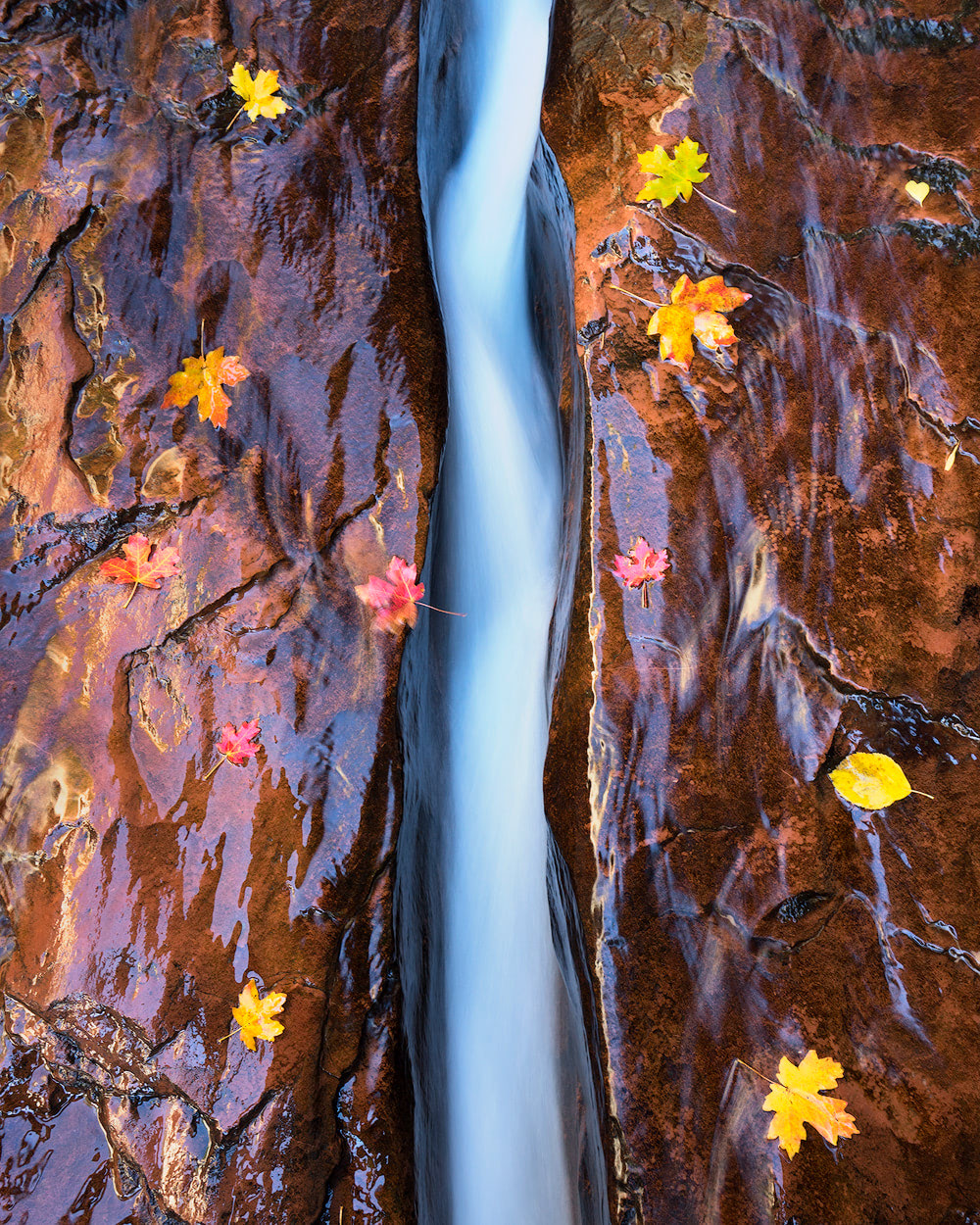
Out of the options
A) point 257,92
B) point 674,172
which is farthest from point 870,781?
point 257,92

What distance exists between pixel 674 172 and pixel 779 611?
1346mm

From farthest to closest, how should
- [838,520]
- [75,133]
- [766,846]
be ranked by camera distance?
[75,133] < [838,520] < [766,846]

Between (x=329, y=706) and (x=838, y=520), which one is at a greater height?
(x=838, y=520)

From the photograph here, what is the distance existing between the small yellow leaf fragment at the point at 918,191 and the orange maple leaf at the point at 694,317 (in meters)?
0.57

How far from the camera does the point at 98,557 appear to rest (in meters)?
2.11

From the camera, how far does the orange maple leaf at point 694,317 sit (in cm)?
211

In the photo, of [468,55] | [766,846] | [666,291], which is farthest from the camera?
[468,55]

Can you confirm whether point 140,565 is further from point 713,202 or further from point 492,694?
point 713,202

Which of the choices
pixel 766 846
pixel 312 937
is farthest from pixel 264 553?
pixel 766 846

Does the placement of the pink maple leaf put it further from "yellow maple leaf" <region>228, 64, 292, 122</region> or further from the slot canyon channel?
"yellow maple leaf" <region>228, 64, 292, 122</region>

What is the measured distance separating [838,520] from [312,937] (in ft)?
5.87

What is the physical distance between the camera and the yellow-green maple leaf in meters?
2.18

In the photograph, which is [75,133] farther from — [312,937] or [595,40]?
[312,937]

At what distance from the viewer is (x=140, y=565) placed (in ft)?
6.92
